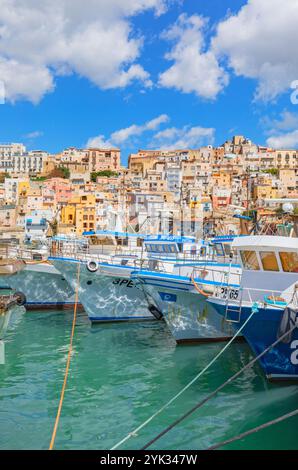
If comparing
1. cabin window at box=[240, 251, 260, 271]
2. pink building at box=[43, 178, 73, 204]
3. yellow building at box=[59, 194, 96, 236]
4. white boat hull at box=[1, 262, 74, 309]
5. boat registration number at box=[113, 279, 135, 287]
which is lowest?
white boat hull at box=[1, 262, 74, 309]

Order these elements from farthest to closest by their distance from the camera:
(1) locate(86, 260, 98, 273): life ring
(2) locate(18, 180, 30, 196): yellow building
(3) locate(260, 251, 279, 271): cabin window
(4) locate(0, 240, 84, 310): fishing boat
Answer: (2) locate(18, 180, 30, 196): yellow building < (4) locate(0, 240, 84, 310): fishing boat < (1) locate(86, 260, 98, 273): life ring < (3) locate(260, 251, 279, 271): cabin window

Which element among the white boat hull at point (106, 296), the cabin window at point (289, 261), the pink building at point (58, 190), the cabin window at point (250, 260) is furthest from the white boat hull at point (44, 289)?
the pink building at point (58, 190)

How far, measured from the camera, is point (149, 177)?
112062 mm

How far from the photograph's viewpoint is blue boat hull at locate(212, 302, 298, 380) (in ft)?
37.6

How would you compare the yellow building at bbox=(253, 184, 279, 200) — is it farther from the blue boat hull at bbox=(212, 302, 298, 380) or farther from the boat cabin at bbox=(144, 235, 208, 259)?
the blue boat hull at bbox=(212, 302, 298, 380)

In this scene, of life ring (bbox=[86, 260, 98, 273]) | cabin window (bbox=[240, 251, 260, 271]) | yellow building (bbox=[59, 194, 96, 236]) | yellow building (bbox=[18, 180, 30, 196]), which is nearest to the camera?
cabin window (bbox=[240, 251, 260, 271])

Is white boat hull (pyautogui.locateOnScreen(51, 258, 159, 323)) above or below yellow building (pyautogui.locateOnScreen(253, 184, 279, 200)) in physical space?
below

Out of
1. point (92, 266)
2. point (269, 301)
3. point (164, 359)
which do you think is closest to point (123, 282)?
point (92, 266)

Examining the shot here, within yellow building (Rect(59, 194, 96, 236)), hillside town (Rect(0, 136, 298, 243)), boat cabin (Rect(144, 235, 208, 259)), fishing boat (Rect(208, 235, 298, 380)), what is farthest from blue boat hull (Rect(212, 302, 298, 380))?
yellow building (Rect(59, 194, 96, 236))

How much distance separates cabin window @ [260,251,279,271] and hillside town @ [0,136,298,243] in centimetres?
3341

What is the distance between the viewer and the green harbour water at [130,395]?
372 inches

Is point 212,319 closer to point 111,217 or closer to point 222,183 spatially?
point 111,217

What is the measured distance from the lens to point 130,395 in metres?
11.9

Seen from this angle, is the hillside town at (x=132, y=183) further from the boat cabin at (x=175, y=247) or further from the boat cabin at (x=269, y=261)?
the boat cabin at (x=269, y=261)
